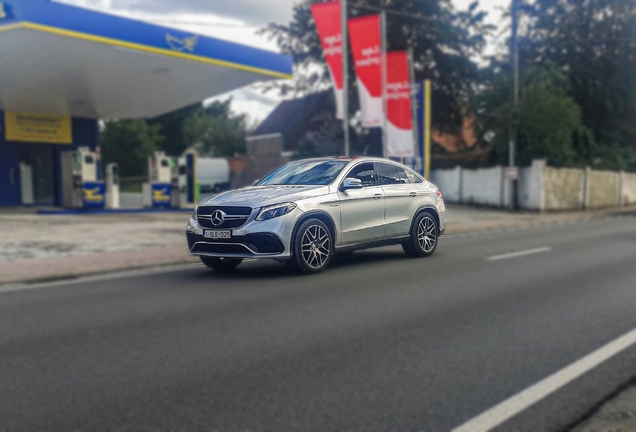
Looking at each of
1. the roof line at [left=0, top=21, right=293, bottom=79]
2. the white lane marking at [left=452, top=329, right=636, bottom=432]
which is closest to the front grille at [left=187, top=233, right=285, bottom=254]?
the white lane marking at [left=452, top=329, right=636, bottom=432]

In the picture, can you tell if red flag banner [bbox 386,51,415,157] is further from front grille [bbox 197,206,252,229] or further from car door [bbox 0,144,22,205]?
car door [bbox 0,144,22,205]

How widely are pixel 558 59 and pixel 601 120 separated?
807cm

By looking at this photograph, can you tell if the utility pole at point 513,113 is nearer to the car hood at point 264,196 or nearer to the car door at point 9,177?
the car hood at point 264,196

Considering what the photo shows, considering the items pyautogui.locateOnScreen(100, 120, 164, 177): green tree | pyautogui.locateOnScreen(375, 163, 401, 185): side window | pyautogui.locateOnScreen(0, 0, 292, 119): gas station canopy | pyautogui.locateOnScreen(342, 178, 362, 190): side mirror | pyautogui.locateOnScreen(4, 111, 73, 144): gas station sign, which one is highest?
pyautogui.locateOnScreen(0, 0, 292, 119): gas station canopy

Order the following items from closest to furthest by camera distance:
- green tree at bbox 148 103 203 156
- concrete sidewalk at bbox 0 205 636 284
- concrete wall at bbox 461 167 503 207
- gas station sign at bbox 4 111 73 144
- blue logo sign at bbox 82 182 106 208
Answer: concrete sidewalk at bbox 0 205 636 284 < concrete wall at bbox 461 167 503 207 < green tree at bbox 148 103 203 156 < blue logo sign at bbox 82 182 106 208 < gas station sign at bbox 4 111 73 144

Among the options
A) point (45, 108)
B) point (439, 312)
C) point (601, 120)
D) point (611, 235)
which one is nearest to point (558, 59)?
point (601, 120)

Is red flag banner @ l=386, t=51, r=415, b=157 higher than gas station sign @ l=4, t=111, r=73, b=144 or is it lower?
lower

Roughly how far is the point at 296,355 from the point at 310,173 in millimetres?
7562

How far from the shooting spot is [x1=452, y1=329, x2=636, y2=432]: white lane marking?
277 inches

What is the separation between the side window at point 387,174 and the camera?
157cm

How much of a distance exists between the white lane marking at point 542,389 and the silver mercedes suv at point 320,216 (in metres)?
5.72

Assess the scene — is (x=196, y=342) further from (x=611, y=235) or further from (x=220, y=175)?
(x=611, y=235)

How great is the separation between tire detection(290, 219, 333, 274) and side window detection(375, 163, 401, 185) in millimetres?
170

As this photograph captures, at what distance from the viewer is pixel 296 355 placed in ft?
29.3
